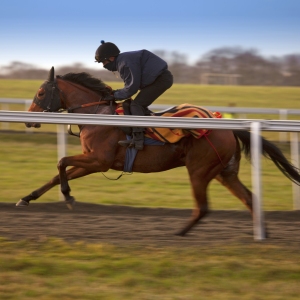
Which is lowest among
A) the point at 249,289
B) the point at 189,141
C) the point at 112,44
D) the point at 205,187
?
the point at 249,289

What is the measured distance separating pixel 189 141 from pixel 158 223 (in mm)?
911

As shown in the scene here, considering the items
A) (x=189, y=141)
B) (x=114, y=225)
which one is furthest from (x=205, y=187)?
(x=114, y=225)

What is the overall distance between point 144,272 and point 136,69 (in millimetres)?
2331

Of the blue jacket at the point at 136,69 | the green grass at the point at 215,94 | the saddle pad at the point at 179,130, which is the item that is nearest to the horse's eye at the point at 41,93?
the blue jacket at the point at 136,69

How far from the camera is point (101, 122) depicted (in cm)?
546

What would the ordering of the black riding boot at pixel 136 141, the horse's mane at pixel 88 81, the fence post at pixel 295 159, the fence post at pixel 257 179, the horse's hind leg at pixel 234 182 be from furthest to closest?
the fence post at pixel 295 159 < the horse's mane at pixel 88 81 < the horse's hind leg at pixel 234 182 < the black riding boot at pixel 136 141 < the fence post at pixel 257 179

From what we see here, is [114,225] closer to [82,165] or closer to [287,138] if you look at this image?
[82,165]

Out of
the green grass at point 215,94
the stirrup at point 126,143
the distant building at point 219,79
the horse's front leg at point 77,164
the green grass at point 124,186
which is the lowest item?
the green grass at point 124,186

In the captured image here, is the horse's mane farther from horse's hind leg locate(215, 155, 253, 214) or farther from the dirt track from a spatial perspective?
horse's hind leg locate(215, 155, 253, 214)

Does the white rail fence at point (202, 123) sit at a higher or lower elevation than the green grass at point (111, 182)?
higher

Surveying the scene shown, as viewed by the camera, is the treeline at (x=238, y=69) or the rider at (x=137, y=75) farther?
the treeline at (x=238, y=69)

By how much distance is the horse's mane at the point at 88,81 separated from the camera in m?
6.54

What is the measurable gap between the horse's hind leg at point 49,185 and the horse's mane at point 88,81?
0.87m

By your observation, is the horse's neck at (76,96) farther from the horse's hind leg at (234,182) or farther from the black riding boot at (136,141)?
the horse's hind leg at (234,182)
